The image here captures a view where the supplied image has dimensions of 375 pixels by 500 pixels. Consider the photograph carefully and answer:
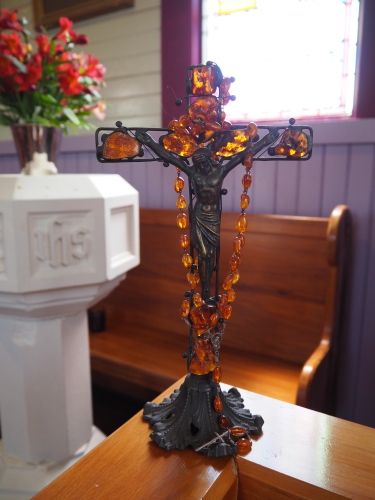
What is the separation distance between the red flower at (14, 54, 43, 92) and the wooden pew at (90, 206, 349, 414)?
727mm

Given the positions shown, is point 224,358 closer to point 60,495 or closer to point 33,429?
point 33,429

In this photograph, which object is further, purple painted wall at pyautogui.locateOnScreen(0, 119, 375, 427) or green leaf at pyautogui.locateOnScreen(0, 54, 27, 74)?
purple painted wall at pyautogui.locateOnScreen(0, 119, 375, 427)

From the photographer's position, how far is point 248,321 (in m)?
1.59

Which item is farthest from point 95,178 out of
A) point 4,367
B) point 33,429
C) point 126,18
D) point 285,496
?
point 126,18

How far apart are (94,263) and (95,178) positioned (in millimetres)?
215

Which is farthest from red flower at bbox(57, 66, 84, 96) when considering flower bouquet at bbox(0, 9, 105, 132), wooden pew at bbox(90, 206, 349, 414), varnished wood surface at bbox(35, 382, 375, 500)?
varnished wood surface at bbox(35, 382, 375, 500)

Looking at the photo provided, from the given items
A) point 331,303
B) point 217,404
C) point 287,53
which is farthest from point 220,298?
point 287,53

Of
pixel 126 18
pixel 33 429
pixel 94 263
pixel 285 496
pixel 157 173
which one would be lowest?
pixel 33 429

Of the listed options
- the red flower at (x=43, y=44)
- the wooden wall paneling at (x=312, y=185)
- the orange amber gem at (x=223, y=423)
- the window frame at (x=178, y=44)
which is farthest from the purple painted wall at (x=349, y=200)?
the orange amber gem at (x=223, y=423)

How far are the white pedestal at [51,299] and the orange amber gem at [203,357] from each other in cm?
52

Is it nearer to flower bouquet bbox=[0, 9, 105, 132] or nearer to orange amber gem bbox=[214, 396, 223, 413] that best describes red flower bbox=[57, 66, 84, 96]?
flower bouquet bbox=[0, 9, 105, 132]

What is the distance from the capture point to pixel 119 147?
0.56 metres

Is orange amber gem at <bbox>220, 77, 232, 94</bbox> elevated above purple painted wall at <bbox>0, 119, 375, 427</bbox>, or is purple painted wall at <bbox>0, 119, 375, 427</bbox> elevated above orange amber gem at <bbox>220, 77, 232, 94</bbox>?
orange amber gem at <bbox>220, 77, 232, 94</bbox>

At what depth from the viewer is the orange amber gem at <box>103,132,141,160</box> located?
0.55 meters
